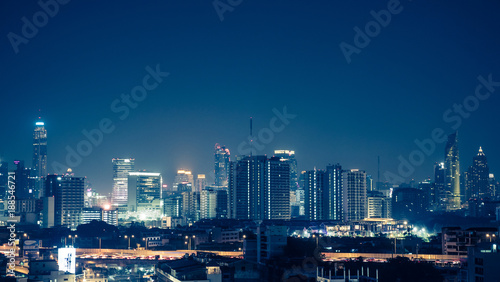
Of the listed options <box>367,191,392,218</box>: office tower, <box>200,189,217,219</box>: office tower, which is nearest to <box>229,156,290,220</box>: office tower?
<box>200,189,217,219</box>: office tower

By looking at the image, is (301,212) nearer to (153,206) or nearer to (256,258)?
(153,206)

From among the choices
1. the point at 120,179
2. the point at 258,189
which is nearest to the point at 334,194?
the point at 258,189

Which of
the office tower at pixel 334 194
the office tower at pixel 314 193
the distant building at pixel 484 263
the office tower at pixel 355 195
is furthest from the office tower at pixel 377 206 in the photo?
the distant building at pixel 484 263

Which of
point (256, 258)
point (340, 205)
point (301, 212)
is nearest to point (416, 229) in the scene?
point (340, 205)

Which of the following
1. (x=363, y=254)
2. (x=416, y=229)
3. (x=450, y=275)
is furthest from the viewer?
(x=416, y=229)

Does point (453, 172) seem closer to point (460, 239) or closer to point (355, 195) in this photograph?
point (355, 195)

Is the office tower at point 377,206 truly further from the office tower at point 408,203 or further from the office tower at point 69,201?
the office tower at point 69,201
